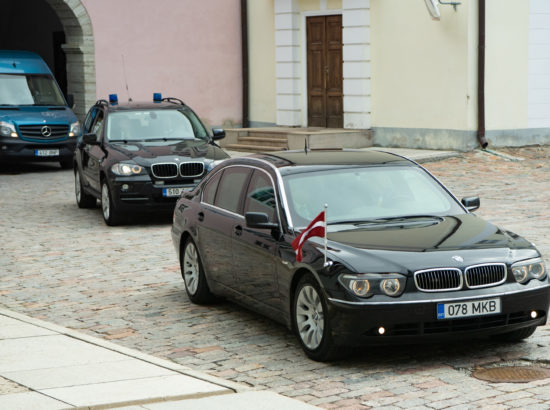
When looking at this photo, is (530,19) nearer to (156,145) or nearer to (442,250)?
(156,145)

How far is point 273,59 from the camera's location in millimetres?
27484

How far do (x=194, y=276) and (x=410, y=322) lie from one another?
10.3ft

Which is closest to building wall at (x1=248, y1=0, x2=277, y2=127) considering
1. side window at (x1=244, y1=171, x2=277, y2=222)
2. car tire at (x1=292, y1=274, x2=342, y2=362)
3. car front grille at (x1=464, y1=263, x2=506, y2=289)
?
side window at (x1=244, y1=171, x2=277, y2=222)

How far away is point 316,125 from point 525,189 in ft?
29.2

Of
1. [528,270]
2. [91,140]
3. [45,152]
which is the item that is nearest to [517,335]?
[528,270]

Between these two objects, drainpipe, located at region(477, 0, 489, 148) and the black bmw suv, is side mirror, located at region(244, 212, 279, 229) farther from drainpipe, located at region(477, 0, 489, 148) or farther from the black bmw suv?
drainpipe, located at region(477, 0, 489, 148)

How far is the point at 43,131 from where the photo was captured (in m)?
23.0

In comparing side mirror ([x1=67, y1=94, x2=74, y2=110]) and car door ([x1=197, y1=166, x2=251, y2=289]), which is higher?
side mirror ([x1=67, y1=94, x2=74, y2=110])

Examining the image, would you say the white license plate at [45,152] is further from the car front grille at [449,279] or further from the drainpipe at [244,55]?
the car front grille at [449,279]

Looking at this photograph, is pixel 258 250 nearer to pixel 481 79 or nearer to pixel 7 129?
pixel 481 79

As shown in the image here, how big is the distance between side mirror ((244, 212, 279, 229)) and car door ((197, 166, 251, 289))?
65cm

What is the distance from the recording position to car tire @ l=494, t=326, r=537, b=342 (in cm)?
804

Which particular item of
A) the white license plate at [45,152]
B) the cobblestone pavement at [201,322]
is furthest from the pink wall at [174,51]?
the cobblestone pavement at [201,322]

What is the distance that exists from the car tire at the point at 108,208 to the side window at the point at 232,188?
5793 millimetres
